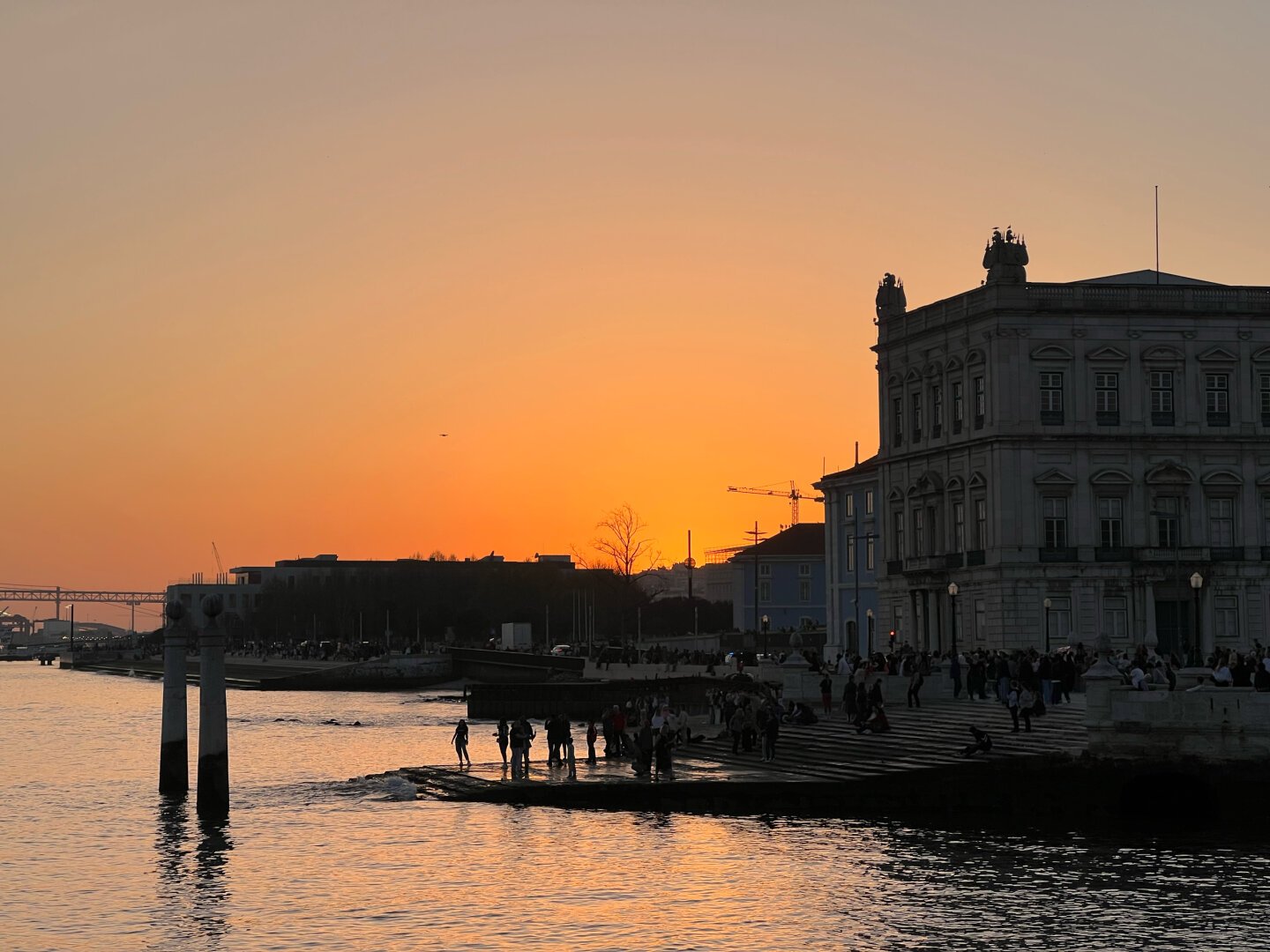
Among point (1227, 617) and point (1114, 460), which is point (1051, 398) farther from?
point (1227, 617)

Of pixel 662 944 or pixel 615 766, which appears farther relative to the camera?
pixel 615 766

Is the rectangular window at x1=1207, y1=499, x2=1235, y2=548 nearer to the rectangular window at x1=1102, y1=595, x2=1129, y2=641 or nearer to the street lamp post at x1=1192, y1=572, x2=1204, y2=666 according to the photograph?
the street lamp post at x1=1192, y1=572, x2=1204, y2=666

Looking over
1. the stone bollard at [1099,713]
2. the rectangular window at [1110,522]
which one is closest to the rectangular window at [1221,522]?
the rectangular window at [1110,522]

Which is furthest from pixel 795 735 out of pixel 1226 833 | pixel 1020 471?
pixel 1020 471

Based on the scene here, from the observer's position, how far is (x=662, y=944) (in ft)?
118

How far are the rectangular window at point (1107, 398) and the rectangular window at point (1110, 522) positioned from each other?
377cm

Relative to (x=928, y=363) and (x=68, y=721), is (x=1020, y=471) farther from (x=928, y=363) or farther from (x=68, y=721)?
(x=68, y=721)

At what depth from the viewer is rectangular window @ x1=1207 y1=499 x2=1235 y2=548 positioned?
89.4 metres

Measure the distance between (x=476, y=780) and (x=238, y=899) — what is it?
17.1 m

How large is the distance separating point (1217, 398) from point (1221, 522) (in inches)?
237

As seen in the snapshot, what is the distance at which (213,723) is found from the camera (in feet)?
180

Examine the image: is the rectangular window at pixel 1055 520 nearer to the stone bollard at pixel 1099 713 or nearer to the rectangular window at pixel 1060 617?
the rectangular window at pixel 1060 617

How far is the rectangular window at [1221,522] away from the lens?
89.4 meters

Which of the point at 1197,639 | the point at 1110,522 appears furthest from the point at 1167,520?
the point at 1197,639
